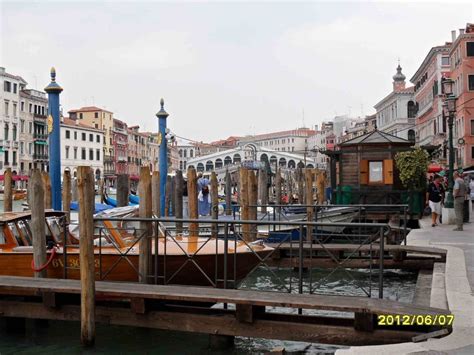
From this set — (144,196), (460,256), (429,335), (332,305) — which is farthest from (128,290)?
(460,256)

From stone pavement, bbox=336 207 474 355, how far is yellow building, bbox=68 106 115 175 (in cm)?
7050

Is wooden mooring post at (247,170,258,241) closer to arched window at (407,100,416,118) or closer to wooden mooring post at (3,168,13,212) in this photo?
wooden mooring post at (3,168,13,212)

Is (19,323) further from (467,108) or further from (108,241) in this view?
(467,108)

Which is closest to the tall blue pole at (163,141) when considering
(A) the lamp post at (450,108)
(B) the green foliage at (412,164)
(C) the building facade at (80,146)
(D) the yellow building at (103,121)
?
(B) the green foliage at (412,164)

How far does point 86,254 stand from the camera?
276 inches

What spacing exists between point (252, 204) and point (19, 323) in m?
6.56

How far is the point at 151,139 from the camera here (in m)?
107

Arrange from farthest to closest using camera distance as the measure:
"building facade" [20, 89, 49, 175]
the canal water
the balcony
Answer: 1. the balcony
2. "building facade" [20, 89, 49, 175]
3. the canal water

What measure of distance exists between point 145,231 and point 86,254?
1.06m

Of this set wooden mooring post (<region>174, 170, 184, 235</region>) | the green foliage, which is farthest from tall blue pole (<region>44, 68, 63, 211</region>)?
the green foliage

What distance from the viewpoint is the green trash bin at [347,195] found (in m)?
18.1

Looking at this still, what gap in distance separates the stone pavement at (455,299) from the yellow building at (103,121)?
2776 inches

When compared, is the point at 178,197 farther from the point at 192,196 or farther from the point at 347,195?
the point at 347,195

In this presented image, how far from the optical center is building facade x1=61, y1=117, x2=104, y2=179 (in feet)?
227
